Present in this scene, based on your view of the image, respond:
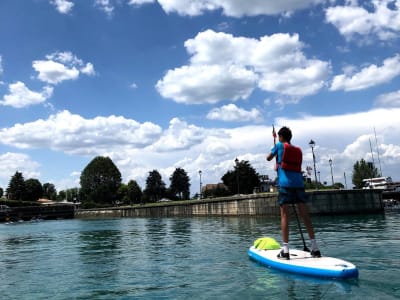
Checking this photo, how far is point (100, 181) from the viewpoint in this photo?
142500 mm

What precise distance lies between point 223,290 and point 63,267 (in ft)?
23.0

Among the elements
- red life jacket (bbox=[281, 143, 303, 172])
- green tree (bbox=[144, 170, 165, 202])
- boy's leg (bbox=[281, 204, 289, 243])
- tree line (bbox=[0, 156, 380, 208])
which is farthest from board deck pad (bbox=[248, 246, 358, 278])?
green tree (bbox=[144, 170, 165, 202])

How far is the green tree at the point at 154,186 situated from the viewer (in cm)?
15462

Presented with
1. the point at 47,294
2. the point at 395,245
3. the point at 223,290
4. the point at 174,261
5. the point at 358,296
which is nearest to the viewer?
the point at 358,296

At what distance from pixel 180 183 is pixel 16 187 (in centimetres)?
6095

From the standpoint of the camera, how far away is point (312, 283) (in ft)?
26.4

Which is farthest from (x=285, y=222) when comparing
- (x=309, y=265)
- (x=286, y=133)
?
(x=286, y=133)

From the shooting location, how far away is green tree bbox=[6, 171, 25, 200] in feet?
483

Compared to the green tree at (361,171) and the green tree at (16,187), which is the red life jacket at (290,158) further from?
the green tree at (16,187)

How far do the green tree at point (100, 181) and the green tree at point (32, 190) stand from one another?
24459mm

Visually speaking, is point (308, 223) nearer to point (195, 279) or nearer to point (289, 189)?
point (289, 189)

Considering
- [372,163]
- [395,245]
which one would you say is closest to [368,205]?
[395,245]

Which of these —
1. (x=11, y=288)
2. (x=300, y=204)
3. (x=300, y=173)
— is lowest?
(x=11, y=288)

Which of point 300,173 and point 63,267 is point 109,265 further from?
point 300,173
